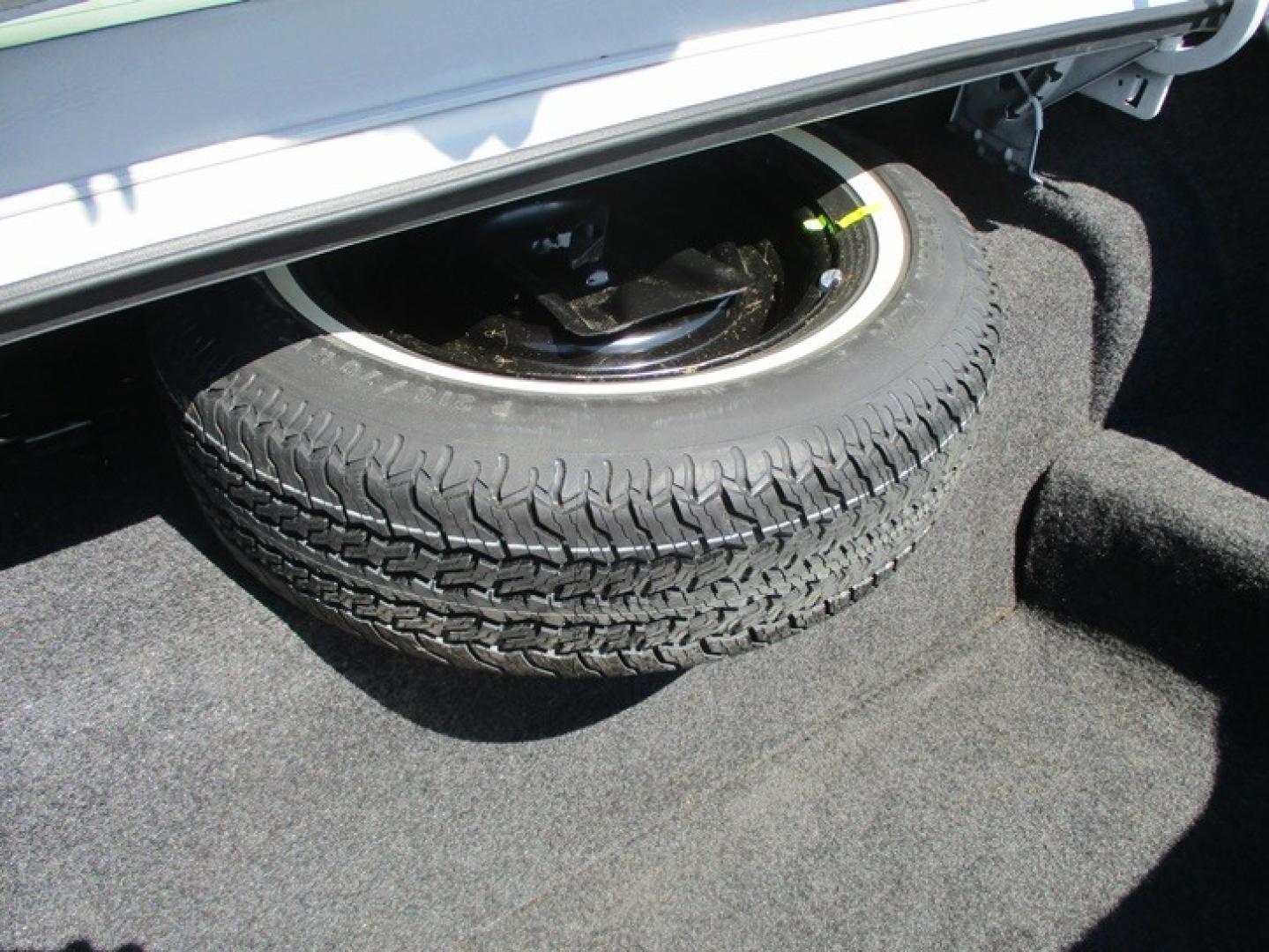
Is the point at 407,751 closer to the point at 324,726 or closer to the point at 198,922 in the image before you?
the point at 324,726

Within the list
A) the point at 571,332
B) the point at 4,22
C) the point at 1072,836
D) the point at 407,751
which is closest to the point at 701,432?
the point at 571,332

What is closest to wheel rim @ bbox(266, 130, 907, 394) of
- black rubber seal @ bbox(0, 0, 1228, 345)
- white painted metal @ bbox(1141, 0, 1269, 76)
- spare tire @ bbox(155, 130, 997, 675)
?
spare tire @ bbox(155, 130, 997, 675)

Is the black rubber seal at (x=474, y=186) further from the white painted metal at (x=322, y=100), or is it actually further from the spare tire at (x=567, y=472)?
the spare tire at (x=567, y=472)

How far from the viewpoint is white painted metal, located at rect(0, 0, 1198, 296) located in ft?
2.01

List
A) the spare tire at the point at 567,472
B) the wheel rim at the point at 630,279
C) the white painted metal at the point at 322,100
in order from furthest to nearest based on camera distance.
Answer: the wheel rim at the point at 630,279 → the spare tire at the point at 567,472 → the white painted metal at the point at 322,100

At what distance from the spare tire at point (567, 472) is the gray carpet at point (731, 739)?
132 mm

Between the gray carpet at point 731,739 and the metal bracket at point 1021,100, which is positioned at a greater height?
the metal bracket at point 1021,100

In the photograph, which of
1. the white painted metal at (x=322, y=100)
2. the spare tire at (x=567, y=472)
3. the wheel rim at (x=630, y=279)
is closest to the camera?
the white painted metal at (x=322, y=100)

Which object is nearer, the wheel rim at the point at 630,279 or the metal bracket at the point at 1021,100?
the wheel rim at the point at 630,279

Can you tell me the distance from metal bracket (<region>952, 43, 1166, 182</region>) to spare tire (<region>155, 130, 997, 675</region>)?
→ 389 mm

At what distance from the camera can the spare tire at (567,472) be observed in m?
0.75

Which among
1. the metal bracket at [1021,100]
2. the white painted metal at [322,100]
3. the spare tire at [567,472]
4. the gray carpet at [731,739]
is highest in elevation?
the white painted metal at [322,100]

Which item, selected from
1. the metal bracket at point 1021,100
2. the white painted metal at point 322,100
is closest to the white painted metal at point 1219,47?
the metal bracket at point 1021,100

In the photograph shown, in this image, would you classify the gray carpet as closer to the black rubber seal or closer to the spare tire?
the spare tire
